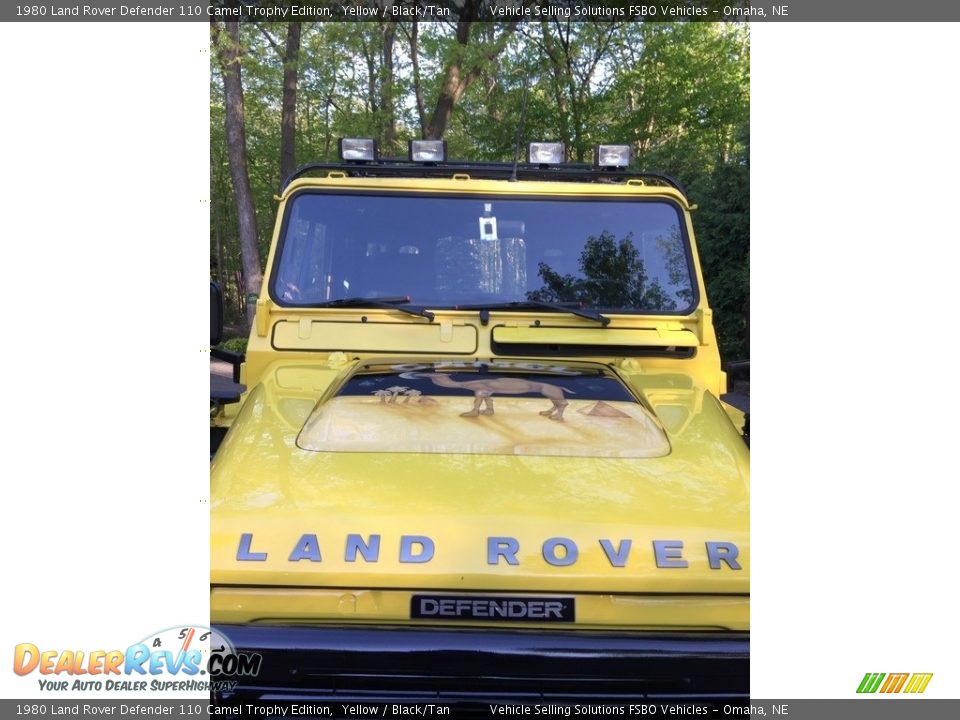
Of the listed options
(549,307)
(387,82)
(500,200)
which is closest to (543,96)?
(387,82)

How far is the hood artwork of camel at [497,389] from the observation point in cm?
279

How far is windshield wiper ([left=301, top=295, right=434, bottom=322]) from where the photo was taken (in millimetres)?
3652

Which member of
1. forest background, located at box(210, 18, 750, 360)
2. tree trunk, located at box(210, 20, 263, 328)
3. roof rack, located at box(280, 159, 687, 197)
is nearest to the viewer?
roof rack, located at box(280, 159, 687, 197)

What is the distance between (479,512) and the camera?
2156mm

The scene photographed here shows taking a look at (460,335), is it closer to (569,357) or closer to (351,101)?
(569,357)

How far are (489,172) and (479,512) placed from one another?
262 centimetres

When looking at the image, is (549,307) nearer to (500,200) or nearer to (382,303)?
(500,200)

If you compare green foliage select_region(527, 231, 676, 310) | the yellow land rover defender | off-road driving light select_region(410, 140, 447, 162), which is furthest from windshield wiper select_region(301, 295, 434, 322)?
off-road driving light select_region(410, 140, 447, 162)

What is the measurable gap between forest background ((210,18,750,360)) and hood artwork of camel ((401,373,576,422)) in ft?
31.1

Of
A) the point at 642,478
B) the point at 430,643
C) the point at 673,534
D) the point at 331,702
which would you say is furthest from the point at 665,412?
the point at 331,702

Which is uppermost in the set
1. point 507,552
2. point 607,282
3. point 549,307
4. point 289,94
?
point 289,94
